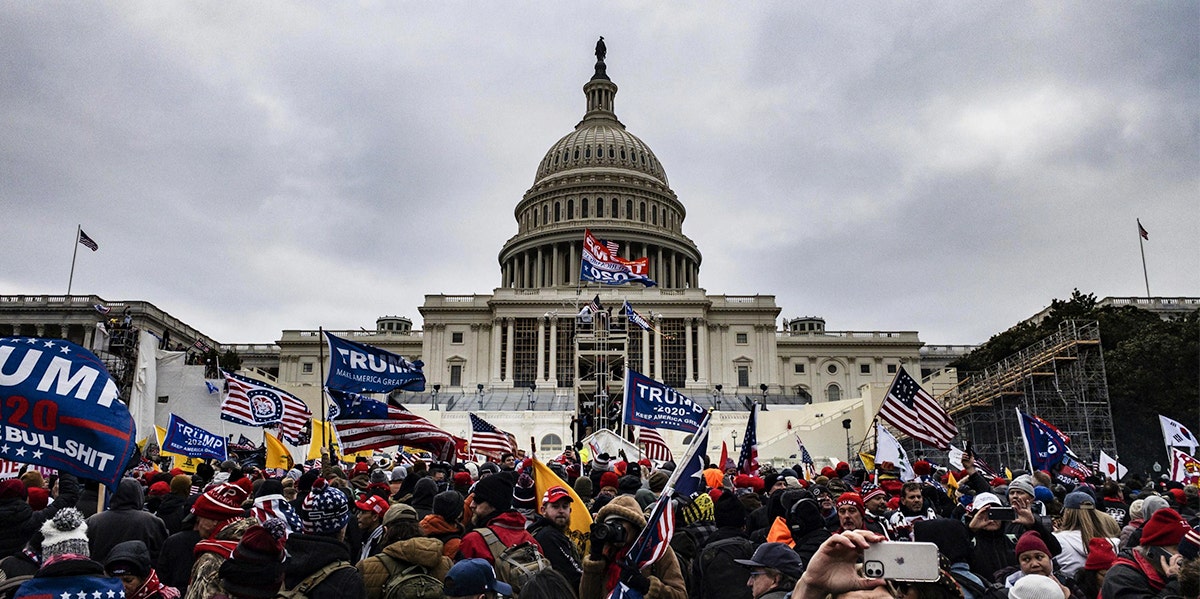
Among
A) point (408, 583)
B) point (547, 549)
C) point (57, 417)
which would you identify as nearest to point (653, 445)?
point (57, 417)

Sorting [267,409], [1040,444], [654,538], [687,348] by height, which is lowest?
[654,538]

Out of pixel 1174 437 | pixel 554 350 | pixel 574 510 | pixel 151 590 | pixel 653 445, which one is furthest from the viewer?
pixel 554 350

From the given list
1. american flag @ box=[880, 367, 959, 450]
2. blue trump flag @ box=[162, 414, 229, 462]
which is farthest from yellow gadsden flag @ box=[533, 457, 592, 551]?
blue trump flag @ box=[162, 414, 229, 462]

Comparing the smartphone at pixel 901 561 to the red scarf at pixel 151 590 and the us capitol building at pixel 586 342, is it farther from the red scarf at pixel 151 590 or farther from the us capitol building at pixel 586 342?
the us capitol building at pixel 586 342

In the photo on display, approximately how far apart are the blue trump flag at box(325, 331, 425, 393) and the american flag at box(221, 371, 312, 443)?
4953 mm

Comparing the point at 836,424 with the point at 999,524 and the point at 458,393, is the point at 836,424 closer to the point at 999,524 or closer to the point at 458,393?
the point at 458,393

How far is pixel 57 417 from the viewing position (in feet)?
21.6

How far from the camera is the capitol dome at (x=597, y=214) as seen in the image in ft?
271

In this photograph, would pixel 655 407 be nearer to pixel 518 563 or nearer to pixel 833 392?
pixel 518 563

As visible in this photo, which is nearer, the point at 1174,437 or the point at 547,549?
the point at 547,549

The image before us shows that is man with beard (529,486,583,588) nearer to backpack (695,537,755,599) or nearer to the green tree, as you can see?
backpack (695,537,755,599)

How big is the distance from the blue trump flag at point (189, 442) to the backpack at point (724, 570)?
1229 centimetres

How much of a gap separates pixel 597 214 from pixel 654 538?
81.3 m

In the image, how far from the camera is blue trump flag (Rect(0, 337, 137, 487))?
648cm
